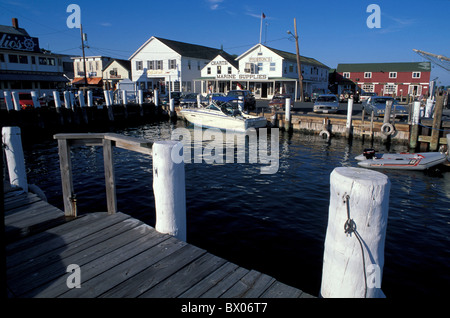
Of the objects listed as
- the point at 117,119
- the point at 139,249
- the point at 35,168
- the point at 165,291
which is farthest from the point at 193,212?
the point at 117,119

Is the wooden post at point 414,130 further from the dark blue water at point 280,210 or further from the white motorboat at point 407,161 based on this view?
the dark blue water at point 280,210

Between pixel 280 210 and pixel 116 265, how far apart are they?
666cm

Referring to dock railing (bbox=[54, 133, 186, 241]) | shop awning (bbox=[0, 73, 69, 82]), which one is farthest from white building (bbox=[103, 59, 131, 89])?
dock railing (bbox=[54, 133, 186, 241])

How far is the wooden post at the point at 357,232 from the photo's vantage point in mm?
2449

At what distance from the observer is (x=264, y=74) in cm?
4647

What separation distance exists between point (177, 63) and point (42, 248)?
48.9 m

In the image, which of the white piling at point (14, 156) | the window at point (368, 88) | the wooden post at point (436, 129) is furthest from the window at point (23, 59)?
the window at point (368, 88)

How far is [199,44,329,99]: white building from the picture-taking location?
4562 centimetres

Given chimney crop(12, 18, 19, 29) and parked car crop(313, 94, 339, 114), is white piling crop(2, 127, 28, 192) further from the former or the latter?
chimney crop(12, 18, 19, 29)

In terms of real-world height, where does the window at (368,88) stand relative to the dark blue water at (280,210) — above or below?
above

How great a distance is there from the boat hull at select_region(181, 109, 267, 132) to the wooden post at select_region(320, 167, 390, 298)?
70.2 ft

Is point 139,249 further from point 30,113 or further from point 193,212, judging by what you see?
point 30,113

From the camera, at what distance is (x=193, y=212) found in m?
9.35

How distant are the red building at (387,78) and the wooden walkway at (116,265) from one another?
60.9 meters
